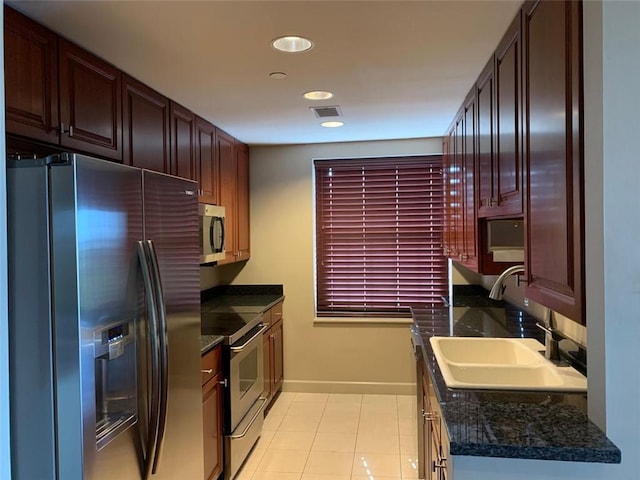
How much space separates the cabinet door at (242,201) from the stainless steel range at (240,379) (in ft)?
2.66

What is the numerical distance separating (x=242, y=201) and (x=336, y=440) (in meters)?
2.12

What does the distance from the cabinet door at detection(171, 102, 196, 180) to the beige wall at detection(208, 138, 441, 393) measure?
1.32 meters

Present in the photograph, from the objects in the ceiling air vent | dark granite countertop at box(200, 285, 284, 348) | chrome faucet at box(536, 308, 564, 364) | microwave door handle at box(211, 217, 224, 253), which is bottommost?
dark granite countertop at box(200, 285, 284, 348)

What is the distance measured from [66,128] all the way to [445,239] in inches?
113

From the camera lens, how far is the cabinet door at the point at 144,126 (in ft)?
7.42

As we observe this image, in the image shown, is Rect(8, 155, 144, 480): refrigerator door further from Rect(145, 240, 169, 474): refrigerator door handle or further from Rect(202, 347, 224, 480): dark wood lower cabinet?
Rect(202, 347, 224, 480): dark wood lower cabinet

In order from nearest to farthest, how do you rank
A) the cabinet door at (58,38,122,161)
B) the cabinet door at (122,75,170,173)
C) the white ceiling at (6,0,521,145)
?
1. the white ceiling at (6,0,521,145)
2. the cabinet door at (58,38,122,161)
3. the cabinet door at (122,75,170,173)

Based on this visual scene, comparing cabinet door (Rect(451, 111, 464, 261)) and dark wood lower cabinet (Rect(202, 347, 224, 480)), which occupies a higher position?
cabinet door (Rect(451, 111, 464, 261))

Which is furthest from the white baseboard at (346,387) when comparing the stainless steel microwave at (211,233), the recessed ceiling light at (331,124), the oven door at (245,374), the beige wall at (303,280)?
the recessed ceiling light at (331,124)

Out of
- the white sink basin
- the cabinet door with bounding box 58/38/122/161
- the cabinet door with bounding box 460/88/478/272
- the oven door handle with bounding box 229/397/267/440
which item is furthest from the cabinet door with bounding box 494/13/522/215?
the oven door handle with bounding box 229/397/267/440

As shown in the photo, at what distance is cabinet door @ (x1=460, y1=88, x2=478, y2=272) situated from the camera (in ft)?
8.26

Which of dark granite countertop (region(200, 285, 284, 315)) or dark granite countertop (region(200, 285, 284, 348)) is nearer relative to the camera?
dark granite countertop (region(200, 285, 284, 348))

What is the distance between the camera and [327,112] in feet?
9.87

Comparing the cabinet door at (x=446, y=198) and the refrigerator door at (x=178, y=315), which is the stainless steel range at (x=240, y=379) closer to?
the refrigerator door at (x=178, y=315)
